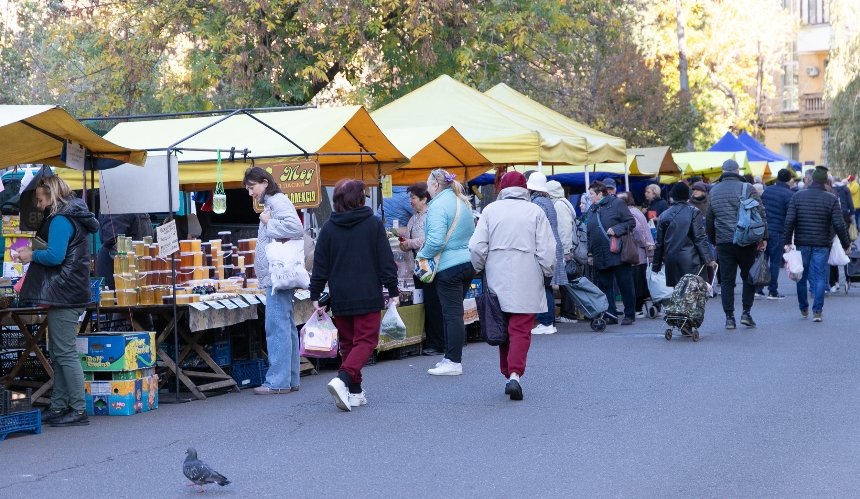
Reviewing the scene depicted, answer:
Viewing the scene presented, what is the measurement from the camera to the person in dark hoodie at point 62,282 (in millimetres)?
9172

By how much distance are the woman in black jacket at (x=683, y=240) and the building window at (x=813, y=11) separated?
172 feet

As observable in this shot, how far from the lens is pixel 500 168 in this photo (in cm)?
1822

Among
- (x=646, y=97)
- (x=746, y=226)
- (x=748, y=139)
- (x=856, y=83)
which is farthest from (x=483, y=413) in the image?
(x=856, y=83)

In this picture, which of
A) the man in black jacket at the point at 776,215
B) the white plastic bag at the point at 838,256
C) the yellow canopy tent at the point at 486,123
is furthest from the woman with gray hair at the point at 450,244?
the man in black jacket at the point at 776,215

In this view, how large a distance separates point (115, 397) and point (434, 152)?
7553 mm

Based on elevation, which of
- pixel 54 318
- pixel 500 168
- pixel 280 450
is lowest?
pixel 280 450

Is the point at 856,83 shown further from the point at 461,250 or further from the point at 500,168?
the point at 461,250

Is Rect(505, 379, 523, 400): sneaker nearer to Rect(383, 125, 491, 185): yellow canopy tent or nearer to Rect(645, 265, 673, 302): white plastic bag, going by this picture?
Rect(383, 125, 491, 185): yellow canopy tent

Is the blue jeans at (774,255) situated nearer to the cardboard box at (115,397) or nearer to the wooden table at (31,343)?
the cardboard box at (115,397)

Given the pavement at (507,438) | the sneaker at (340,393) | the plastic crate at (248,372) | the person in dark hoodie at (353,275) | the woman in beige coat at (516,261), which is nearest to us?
the pavement at (507,438)

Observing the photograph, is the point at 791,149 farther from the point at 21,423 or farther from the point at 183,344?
the point at 21,423

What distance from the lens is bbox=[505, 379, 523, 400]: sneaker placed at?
32.6 feet

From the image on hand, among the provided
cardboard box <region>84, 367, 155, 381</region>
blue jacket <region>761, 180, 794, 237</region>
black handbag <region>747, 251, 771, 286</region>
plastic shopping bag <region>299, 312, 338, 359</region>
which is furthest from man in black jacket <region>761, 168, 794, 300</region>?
cardboard box <region>84, 367, 155, 381</region>

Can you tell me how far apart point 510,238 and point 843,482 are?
385 cm
